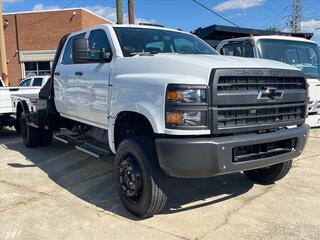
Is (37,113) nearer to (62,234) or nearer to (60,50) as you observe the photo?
(60,50)

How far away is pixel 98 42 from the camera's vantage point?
5.73 metres

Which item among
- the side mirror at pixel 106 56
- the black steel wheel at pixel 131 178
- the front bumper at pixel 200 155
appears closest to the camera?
the front bumper at pixel 200 155

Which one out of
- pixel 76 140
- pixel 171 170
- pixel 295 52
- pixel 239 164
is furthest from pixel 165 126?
pixel 295 52

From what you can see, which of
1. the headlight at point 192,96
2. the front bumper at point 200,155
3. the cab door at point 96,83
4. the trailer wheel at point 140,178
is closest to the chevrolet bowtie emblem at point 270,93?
the front bumper at point 200,155

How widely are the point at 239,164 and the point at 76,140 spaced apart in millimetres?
3769

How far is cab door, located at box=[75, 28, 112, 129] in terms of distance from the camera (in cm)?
523

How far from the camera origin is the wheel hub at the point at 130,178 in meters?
4.39

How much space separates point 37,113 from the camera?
759 cm

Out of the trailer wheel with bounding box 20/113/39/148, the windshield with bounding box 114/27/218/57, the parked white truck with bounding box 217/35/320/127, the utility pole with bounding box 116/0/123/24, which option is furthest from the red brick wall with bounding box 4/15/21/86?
the windshield with bounding box 114/27/218/57

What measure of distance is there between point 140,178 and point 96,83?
168 cm

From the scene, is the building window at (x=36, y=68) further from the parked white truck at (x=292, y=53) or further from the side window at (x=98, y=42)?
the side window at (x=98, y=42)

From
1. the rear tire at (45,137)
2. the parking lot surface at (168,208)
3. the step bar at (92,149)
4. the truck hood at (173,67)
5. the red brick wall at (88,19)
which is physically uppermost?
the red brick wall at (88,19)

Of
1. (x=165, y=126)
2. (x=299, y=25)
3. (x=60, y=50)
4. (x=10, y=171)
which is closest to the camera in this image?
(x=165, y=126)

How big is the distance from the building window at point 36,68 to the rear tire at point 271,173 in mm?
29542
